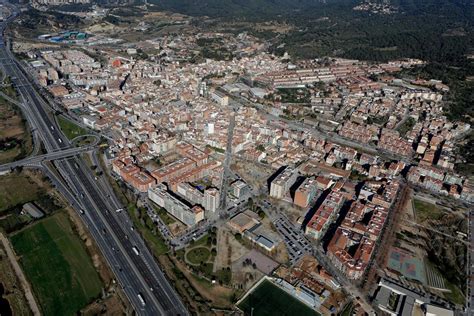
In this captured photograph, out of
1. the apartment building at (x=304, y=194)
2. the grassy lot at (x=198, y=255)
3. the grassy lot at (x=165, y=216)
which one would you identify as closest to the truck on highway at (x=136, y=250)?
the grassy lot at (x=165, y=216)

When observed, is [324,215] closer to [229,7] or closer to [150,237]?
[150,237]

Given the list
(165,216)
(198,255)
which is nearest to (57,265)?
(165,216)

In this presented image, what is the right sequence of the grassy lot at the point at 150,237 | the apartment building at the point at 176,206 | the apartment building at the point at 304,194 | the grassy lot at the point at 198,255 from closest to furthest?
1. the grassy lot at the point at 198,255
2. the grassy lot at the point at 150,237
3. the apartment building at the point at 176,206
4. the apartment building at the point at 304,194

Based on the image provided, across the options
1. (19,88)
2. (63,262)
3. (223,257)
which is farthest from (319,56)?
Answer: (63,262)

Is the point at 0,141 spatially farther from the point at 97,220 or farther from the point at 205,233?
the point at 205,233

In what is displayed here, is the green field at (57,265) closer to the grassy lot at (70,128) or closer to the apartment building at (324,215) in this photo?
the grassy lot at (70,128)
